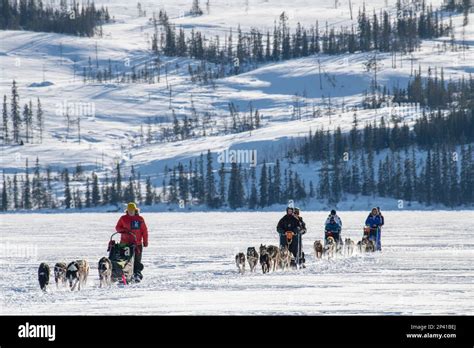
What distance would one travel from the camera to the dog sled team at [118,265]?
74.1 ft

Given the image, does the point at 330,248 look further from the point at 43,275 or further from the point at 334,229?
the point at 43,275

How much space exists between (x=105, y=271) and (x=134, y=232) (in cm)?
149

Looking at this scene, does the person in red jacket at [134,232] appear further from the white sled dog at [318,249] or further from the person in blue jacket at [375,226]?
the person in blue jacket at [375,226]

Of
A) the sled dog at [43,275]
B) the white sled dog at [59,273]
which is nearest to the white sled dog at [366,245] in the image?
the white sled dog at [59,273]

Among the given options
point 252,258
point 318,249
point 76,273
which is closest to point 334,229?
point 318,249

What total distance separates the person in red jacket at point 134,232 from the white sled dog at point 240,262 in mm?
3360

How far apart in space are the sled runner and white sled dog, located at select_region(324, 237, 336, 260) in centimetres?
996

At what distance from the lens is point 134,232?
2392cm

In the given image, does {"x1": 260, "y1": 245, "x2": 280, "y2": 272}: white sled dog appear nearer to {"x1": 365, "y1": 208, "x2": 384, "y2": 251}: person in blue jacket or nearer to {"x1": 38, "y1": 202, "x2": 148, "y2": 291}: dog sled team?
{"x1": 38, "y1": 202, "x2": 148, "y2": 291}: dog sled team

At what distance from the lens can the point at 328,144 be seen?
165 meters
